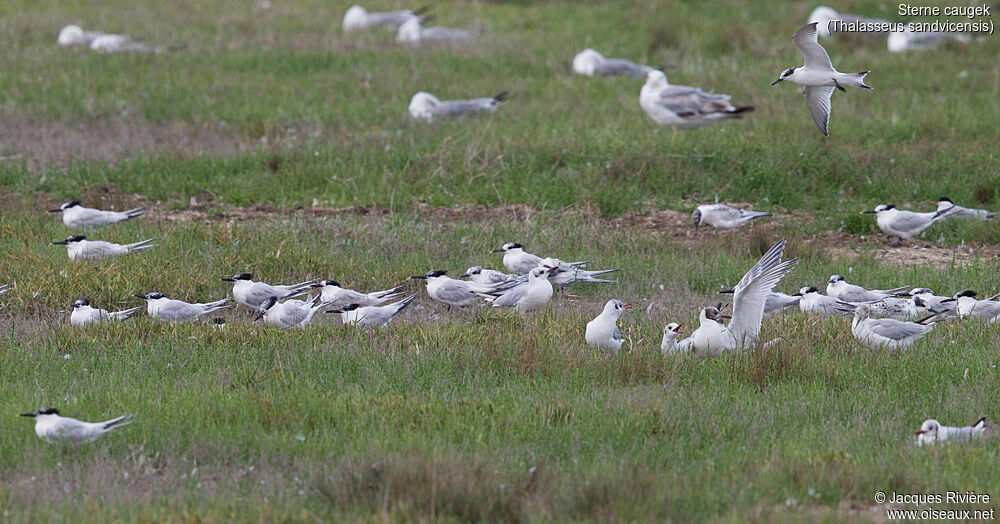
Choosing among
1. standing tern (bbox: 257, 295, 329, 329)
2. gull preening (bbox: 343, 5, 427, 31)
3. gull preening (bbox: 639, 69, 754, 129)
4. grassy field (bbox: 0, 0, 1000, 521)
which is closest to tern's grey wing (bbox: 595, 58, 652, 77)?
grassy field (bbox: 0, 0, 1000, 521)

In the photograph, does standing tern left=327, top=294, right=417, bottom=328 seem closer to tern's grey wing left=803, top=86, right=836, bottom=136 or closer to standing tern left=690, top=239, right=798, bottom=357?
standing tern left=690, top=239, right=798, bottom=357

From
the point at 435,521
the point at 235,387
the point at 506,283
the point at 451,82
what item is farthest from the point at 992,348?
the point at 451,82

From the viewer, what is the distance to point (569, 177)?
12039 millimetres

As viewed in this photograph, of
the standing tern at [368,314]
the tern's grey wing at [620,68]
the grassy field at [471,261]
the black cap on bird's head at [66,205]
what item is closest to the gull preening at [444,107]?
the grassy field at [471,261]

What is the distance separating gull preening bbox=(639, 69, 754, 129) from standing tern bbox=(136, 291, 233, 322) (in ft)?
22.9

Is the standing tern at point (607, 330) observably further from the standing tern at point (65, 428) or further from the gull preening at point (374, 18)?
the gull preening at point (374, 18)

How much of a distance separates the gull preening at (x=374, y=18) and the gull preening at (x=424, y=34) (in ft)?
2.42

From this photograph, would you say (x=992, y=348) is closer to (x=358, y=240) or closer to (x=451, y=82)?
(x=358, y=240)

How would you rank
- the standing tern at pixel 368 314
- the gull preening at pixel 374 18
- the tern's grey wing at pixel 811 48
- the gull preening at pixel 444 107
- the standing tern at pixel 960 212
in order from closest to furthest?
the tern's grey wing at pixel 811 48 → the standing tern at pixel 368 314 → the standing tern at pixel 960 212 → the gull preening at pixel 444 107 → the gull preening at pixel 374 18

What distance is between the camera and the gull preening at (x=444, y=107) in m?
14.2

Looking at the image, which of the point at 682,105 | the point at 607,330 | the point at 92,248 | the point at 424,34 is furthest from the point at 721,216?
the point at 424,34

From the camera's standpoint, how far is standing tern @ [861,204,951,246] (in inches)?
414

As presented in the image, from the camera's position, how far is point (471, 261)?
9.81m

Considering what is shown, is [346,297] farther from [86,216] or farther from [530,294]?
[86,216]
